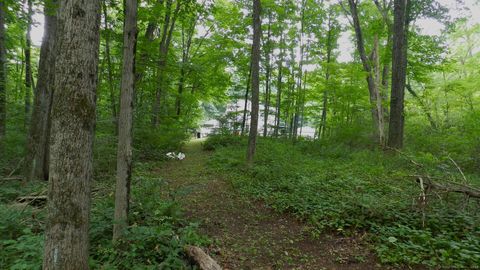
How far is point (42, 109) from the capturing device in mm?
6535

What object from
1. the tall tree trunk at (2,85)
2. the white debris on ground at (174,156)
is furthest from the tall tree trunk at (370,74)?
the tall tree trunk at (2,85)

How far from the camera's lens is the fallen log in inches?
125

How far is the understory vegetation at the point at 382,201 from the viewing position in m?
3.48

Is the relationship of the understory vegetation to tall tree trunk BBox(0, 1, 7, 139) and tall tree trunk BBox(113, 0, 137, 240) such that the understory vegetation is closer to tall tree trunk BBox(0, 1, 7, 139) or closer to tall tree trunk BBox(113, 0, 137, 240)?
tall tree trunk BBox(113, 0, 137, 240)

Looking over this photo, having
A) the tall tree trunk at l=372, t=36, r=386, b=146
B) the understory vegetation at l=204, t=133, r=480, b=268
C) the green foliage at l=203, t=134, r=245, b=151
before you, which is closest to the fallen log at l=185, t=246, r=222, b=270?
the understory vegetation at l=204, t=133, r=480, b=268

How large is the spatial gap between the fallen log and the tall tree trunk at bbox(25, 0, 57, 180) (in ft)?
17.8

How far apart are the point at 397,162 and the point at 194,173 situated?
6.28m

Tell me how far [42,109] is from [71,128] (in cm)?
555

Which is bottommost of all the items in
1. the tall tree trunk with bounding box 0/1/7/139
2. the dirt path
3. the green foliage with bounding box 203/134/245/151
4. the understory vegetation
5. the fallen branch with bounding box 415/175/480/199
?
the dirt path

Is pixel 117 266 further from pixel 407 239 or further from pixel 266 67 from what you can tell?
pixel 266 67

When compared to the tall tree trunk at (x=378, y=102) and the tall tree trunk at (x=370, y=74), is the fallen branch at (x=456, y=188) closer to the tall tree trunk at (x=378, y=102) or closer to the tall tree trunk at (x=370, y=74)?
the tall tree trunk at (x=378, y=102)

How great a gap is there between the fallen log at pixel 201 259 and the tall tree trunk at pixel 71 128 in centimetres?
138

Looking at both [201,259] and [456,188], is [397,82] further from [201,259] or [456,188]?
[201,259]

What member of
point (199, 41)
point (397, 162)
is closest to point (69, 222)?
point (397, 162)
